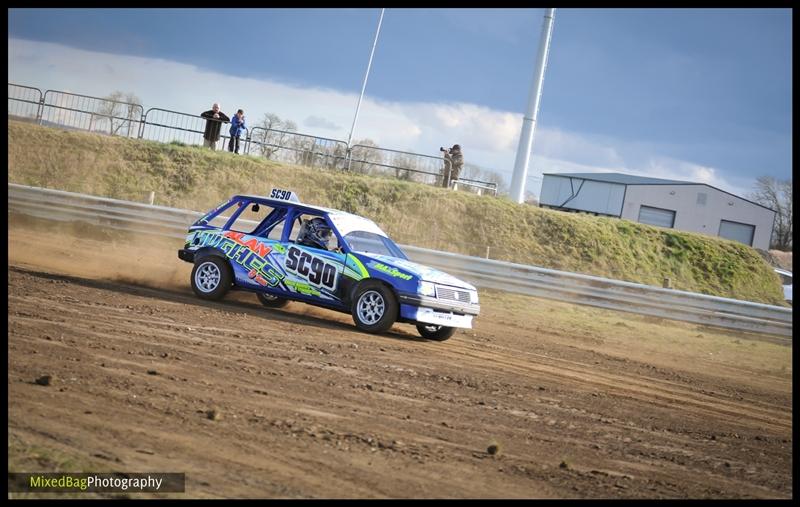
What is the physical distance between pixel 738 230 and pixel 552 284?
3560 cm

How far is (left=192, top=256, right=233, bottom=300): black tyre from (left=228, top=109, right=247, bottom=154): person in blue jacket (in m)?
14.3

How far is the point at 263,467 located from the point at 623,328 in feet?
40.8

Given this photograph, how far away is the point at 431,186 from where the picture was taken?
2644 cm

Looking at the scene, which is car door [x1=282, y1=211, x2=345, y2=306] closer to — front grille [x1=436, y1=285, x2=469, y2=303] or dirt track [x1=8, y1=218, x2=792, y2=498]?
dirt track [x1=8, y1=218, x2=792, y2=498]

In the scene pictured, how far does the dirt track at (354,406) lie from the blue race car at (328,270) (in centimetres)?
35

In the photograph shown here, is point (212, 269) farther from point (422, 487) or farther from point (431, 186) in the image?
point (431, 186)

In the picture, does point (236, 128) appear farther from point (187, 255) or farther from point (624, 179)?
point (624, 179)

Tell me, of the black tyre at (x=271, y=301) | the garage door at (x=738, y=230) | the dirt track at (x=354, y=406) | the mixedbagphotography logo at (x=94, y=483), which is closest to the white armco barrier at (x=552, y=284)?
the dirt track at (x=354, y=406)

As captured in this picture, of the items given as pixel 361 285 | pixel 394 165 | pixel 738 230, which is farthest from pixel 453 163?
pixel 738 230

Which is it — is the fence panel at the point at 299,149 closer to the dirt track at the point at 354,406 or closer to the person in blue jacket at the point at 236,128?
the person in blue jacket at the point at 236,128

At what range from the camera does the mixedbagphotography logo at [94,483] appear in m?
4.30

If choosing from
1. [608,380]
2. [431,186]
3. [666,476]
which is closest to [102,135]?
[431,186]

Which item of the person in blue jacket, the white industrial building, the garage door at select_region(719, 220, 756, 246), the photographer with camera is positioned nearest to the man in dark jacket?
the person in blue jacket

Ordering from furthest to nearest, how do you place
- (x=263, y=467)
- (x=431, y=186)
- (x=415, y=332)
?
(x=431, y=186)
(x=415, y=332)
(x=263, y=467)
